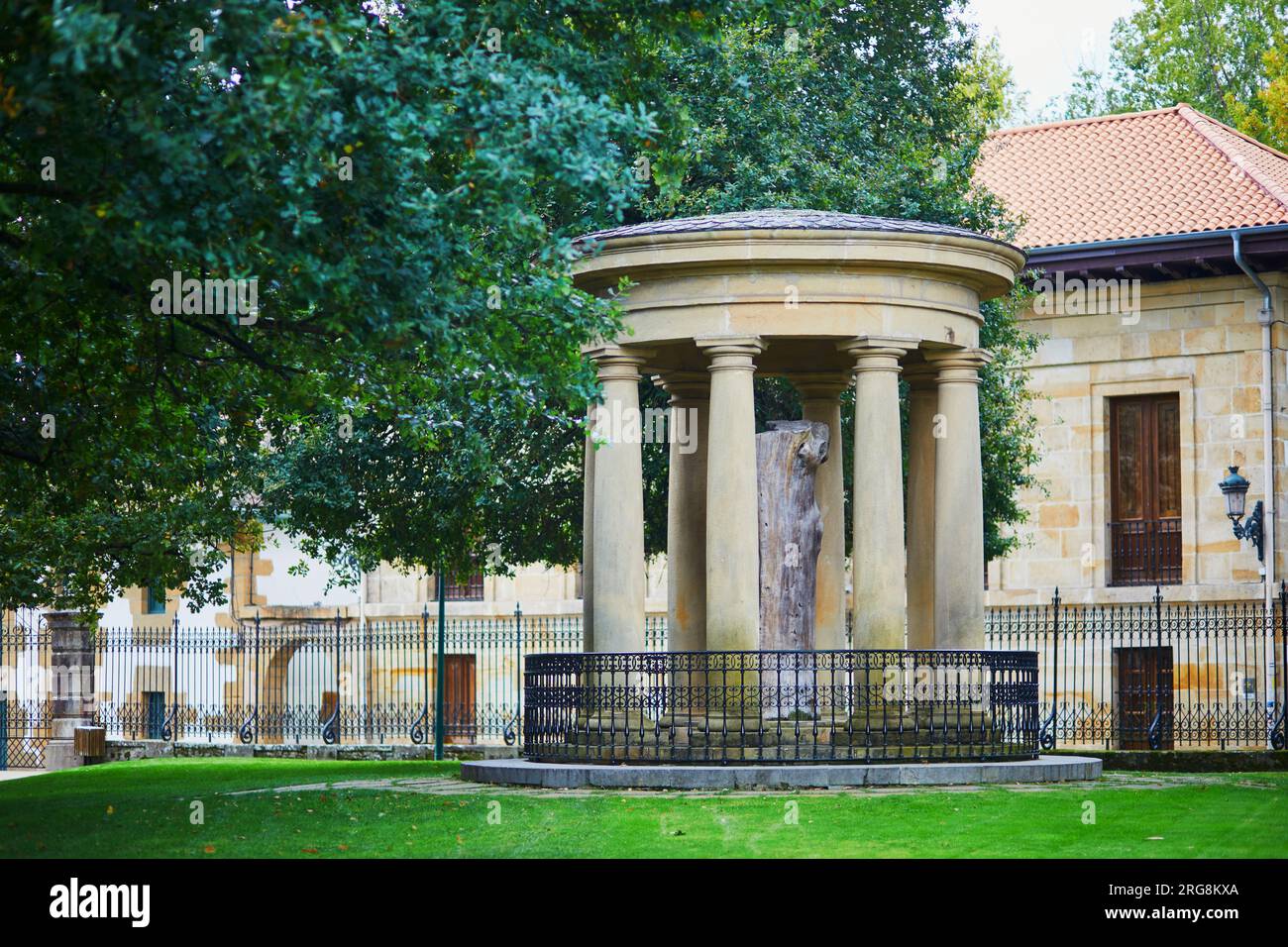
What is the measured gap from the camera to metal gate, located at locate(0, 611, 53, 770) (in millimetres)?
38156

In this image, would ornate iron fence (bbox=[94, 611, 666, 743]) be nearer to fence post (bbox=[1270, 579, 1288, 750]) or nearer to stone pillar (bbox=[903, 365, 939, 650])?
fence post (bbox=[1270, 579, 1288, 750])

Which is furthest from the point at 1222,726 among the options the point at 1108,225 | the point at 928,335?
the point at 928,335

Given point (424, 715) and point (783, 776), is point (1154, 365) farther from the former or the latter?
point (783, 776)

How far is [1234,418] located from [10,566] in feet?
65.9

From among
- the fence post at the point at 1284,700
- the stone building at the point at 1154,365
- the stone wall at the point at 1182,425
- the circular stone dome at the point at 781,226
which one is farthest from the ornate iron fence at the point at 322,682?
the circular stone dome at the point at 781,226

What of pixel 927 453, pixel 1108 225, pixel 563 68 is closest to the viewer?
pixel 563 68

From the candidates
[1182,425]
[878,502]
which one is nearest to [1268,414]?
[1182,425]

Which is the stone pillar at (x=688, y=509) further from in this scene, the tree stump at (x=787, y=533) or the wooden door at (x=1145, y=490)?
the wooden door at (x=1145, y=490)

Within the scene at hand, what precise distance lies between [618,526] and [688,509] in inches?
91.4

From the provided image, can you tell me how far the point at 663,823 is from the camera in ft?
44.6

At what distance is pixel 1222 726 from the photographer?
31.2m

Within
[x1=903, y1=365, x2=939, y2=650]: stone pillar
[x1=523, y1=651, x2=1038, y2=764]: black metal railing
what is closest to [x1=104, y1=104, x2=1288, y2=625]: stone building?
[x1=903, y1=365, x2=939, y2=650]: stone pillar

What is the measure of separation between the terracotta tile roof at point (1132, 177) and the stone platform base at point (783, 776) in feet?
53.7
